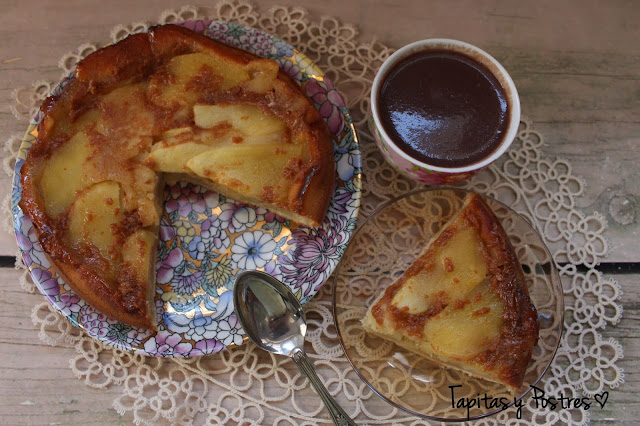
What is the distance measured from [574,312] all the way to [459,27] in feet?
4.02

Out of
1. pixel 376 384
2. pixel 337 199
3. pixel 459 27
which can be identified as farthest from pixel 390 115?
pixel 376 384

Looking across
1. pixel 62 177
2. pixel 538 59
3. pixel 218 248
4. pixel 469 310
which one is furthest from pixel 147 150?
pixel 538 59

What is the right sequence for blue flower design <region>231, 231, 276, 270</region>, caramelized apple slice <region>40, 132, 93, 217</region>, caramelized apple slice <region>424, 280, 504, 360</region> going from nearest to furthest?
caramelized apple slice <region>424, 280, 504, 360</region>, caramelized apple slice <region>40, 132, 93, 217</region>, blue flower design <region>231, 231, 276, 270</region>

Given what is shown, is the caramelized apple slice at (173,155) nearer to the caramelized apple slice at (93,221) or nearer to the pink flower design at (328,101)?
the caramelized apple slice at (93,221)

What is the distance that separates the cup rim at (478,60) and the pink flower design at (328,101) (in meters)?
0.22

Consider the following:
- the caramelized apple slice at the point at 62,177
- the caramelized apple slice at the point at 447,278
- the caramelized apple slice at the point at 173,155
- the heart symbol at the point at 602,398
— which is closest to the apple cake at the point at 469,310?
the caramelized apple slice at the point at 447,278

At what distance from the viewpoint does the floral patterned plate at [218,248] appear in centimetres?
200

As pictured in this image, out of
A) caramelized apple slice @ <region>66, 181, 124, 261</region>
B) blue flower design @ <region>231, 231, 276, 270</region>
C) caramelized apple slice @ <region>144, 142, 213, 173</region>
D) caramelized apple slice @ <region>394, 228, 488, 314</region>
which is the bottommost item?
caramelized apple slice @ <region>394, 228, 488, 314</region>

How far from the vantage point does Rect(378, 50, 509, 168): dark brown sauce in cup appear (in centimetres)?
192

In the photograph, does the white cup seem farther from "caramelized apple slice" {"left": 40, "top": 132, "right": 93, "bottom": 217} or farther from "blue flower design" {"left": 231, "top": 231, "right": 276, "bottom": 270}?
"caramelized apple slice" {"left": 40, "top": 132, "right": 93, "bottom": 217}

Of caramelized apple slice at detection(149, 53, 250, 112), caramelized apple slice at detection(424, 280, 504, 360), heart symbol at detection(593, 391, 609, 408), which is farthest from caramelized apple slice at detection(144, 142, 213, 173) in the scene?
heart symbol at detection(593, 391, 609, 408)

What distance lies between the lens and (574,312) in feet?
6.95

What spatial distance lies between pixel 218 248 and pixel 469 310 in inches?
36.8

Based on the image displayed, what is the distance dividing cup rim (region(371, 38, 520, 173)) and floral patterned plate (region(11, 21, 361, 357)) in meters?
0.20
